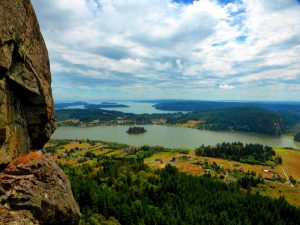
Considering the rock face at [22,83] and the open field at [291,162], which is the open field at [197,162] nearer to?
the open field at [291,162]

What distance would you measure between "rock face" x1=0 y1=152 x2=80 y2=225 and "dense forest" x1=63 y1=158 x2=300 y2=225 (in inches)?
1183

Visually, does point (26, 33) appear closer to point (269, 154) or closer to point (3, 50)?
point (3, 50)

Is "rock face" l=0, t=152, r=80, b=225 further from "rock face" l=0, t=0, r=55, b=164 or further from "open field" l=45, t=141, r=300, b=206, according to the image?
"open field" l=45, t=141, r=300, b=206

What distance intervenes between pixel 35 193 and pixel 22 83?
5604mm

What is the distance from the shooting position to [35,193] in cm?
1363

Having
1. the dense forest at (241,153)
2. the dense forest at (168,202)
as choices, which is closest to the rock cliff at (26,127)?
the dense forest at (168,202)

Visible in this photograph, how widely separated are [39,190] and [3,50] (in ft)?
22.7

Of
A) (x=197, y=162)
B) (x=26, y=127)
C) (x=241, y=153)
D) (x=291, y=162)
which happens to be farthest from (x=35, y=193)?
(x=241, y=153)

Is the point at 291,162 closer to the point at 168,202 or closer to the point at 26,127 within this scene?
the point at 168,202

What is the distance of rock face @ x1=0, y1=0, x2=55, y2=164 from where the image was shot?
512 inches

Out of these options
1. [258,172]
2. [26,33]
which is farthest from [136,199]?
[258,172]

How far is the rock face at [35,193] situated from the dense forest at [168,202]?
30.1 metres

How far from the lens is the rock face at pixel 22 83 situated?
13.0 meters

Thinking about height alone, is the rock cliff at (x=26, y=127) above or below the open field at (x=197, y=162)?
above
